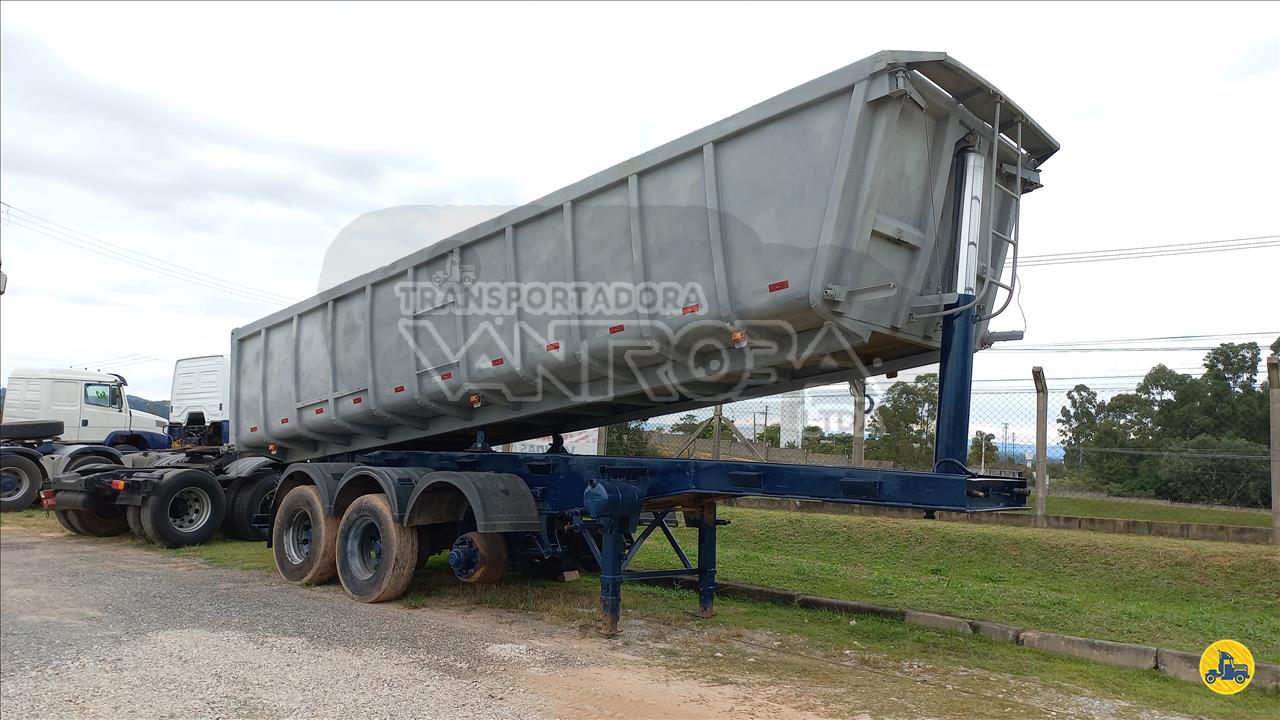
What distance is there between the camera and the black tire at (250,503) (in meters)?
12.3

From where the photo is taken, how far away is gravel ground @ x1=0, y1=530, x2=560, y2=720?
15.9ft

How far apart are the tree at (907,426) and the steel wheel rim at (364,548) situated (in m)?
5.94

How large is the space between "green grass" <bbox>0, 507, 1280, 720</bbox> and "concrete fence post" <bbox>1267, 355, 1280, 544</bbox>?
0.46 meters

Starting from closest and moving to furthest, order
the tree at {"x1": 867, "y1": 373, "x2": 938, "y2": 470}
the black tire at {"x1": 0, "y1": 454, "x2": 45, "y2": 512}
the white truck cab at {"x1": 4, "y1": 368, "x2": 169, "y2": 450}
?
the tree at {"x1": 867, "y1": 373, "x2": 938, "y2": 470} < the black tire at {"x1": 0, "y1": 454, "x2": 45, "y2": 512} < the white truck cab at {"x1": 4, "y1": 368, "x2": 169, "y2": 450}

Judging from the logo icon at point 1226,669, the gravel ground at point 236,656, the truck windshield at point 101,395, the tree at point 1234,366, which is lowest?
the gravel ground at point 236,656

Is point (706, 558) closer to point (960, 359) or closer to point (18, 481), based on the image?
point (960, 359)

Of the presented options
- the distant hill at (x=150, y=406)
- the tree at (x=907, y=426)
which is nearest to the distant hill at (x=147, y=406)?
the distant hill at (x=150, y=406)

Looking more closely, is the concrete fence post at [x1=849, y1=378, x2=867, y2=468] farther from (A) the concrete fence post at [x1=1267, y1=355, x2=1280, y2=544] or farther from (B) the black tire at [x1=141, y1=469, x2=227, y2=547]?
(B) the black tire at [x1=141, y1=469, x2=227, y2=547]

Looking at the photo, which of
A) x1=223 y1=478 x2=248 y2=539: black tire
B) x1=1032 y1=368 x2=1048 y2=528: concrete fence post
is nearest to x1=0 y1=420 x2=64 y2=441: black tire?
x1=223 y1=478 x2=248 y2=539: black tire

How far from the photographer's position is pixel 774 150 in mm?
5594

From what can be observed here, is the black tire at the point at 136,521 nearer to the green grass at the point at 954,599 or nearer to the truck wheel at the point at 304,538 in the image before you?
the green grass at the point at 954,599

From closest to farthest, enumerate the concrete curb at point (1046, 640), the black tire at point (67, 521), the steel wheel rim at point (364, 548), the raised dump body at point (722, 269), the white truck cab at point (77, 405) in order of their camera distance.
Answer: the raised dump body at point (722, 269) < the concrete curb at point (1046, 640) < the steel wheel rim at point (364, 548) < the black tire at point (67, 521) < the white truck cab at point (77, 405)

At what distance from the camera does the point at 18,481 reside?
16.1 meters

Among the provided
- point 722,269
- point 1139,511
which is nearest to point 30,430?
point 722,269
